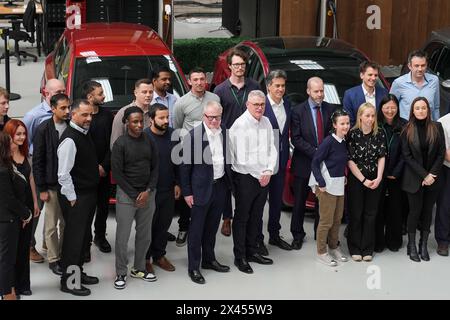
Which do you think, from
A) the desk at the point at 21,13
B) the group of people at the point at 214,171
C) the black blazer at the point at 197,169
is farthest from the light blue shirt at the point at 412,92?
the desk at the point at 21,13

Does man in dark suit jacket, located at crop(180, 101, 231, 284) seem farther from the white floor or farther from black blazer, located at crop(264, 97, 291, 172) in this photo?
black blazer, located at crop(264, 97, 291, 172)

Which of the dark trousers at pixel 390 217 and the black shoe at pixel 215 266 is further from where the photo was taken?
the dark trousers at pixel 390 217

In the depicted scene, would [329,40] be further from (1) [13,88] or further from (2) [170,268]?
(1) [13,88]

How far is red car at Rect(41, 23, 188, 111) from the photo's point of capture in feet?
30.6

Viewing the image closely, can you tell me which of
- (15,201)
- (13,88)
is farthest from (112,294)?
(13,88)

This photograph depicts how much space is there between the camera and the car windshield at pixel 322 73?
951 centimetres

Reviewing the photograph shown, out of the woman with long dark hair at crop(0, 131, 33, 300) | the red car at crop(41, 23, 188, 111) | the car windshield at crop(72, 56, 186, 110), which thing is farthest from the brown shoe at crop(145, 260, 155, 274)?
the car windshield at crop(72, 56, 186, 110)

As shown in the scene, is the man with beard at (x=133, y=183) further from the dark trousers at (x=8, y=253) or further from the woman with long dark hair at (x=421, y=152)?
the woman with long dark hair at (x=421, y=152)

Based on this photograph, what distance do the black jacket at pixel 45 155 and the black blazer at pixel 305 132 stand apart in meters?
2.30

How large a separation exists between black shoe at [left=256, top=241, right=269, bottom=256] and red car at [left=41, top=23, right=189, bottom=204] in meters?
2.00

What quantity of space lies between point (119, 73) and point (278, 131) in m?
2.24

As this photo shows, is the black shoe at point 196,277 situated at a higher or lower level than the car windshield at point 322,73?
lower

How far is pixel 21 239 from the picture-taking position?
22.9ft

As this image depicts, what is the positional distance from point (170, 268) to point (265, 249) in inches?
38.2
